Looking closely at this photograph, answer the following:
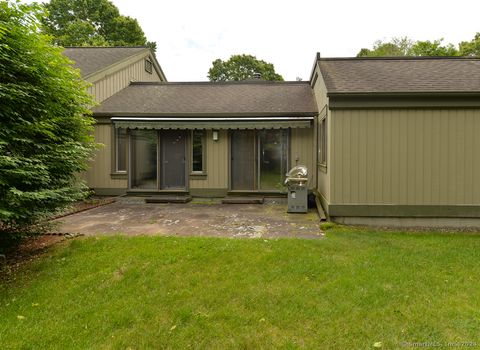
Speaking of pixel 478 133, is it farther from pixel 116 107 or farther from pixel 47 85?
pixel 116 107

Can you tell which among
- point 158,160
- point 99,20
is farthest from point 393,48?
point 158,160

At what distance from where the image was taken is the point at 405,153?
654 centimetres

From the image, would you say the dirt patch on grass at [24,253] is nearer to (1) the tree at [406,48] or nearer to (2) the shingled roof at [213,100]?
(2) the shingled roof at [213,100]

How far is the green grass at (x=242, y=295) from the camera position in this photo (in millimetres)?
2889

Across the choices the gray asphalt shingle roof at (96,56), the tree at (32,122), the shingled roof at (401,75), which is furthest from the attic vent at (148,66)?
the tree at (32,122)

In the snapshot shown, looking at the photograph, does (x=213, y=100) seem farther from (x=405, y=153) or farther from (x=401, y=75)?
(x=405, y=153)

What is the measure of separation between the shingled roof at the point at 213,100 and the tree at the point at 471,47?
2396cm

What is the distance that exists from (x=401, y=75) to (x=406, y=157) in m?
2.39

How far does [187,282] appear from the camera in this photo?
3.91 meters

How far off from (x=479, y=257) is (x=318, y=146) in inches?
213

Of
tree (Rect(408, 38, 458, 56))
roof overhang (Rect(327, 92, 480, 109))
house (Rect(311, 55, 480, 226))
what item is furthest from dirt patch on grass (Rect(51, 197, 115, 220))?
tree (Rect(408, 38, 458, 56))

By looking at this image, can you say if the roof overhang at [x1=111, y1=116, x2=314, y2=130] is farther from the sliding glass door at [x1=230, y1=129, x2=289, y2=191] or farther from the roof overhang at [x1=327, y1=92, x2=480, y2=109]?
the roof overhang at [x1=327, y1=92, x2=480, y2=109]

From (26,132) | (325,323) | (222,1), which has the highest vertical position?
(222,1)

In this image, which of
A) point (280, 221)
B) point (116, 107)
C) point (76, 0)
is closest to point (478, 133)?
point (280, 221)
